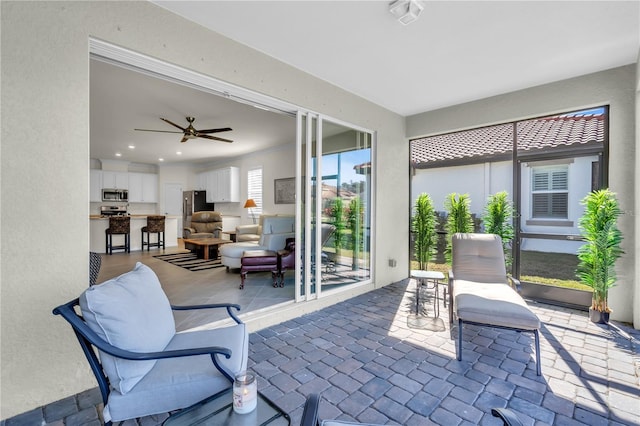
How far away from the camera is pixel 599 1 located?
2320 mm

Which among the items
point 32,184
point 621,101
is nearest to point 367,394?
point 32,184

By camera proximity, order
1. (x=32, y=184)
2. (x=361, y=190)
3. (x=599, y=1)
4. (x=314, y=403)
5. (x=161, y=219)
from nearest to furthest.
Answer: (x=314, y=403) → (x=32, y=184) → (x=599, y=1) → (x=361, y=190) → (x=161, y=219)

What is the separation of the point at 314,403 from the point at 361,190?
11.5 ft

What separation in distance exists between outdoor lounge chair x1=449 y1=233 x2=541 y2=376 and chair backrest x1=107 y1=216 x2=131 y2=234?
7946 millimetres

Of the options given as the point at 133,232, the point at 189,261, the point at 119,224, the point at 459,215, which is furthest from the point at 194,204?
the point at 459,215

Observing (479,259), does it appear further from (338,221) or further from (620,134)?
(620,134)

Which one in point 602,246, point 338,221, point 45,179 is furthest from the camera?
point 338,221

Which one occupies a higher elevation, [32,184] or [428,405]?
[32,184]

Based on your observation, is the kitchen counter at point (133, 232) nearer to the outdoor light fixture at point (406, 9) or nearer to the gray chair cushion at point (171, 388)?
the gray chair cushion at point (171, 388)

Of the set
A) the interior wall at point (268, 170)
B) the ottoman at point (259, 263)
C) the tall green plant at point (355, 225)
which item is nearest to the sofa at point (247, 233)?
the interior wall at point (268, 170)

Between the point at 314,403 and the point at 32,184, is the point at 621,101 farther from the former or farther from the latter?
the point at 32,184

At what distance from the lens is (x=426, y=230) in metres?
4.95

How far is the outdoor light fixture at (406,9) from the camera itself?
2.28m

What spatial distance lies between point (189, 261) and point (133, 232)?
2.84m
